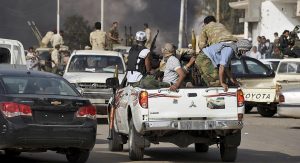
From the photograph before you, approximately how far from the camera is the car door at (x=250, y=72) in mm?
26797

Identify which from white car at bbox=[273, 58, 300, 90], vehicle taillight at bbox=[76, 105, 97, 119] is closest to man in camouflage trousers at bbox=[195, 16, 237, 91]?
vehicle taillight at bbox=[76, 105, 97, 119]

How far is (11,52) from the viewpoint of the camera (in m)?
22.7

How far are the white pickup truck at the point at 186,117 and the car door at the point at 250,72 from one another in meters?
11.7

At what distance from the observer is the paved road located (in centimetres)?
1555

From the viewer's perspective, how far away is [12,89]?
46.0ft

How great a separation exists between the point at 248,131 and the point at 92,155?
6.54m

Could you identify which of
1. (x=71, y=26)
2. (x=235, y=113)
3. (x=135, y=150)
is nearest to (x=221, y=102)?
(x=235, y=113)

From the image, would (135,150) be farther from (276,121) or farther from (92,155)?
(276,121)

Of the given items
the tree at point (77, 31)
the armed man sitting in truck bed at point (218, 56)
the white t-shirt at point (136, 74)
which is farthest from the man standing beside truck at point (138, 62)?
the tree at point (77, 31)

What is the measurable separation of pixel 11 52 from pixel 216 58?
8276mm

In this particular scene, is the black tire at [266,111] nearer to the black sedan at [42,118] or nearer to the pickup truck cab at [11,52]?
the pickup truck cab at [11,52]

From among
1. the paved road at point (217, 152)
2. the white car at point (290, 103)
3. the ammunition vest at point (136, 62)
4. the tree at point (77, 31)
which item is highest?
the tree at point (77, 31)

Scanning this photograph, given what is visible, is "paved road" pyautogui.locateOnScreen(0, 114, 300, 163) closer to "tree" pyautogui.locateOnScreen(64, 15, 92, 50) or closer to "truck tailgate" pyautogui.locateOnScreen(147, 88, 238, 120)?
"truck tailgate" pyautogui.locateOnScreen(147, 88, 238, 120)

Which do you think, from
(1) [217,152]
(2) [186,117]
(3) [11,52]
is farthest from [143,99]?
(3) [11,52]
